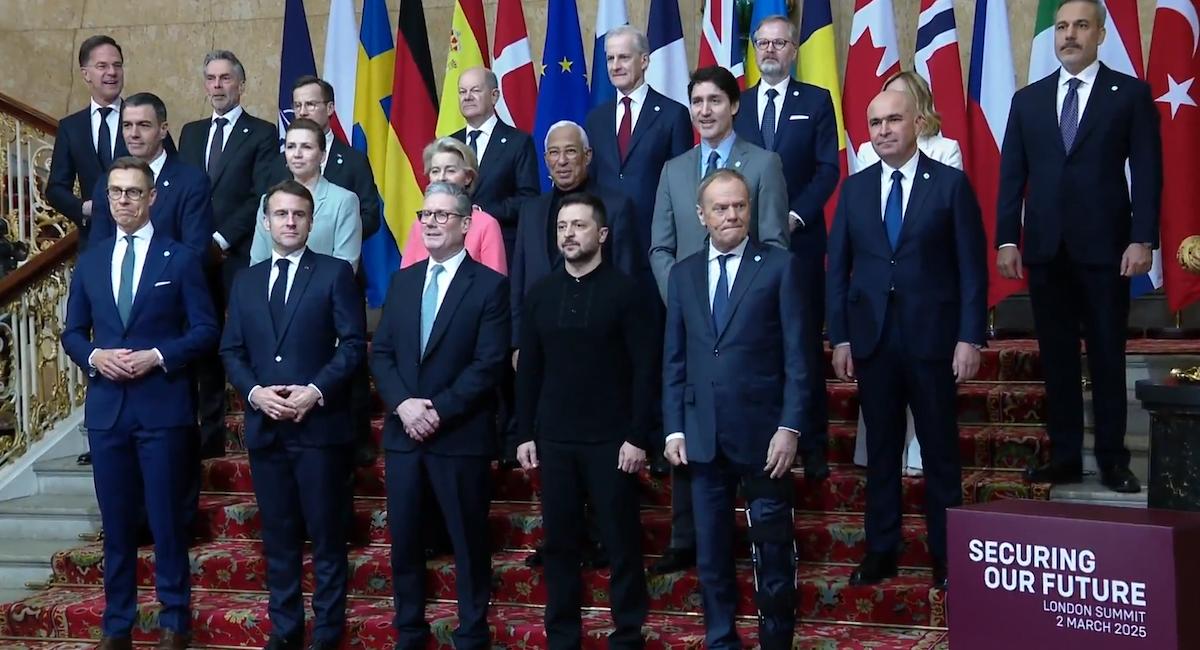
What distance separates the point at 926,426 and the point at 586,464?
986 millimetres

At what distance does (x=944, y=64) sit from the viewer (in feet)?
21.2

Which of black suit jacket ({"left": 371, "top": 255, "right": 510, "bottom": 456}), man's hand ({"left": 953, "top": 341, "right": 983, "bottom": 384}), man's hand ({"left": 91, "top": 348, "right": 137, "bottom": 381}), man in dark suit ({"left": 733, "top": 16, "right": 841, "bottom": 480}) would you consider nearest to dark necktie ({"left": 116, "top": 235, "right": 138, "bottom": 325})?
man's hand ({"left": 91, "top": 348, "right": 137, "bottom": 381})

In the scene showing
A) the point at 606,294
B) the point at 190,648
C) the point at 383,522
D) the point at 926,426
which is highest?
the point at 606,294

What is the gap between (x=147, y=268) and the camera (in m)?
4.73

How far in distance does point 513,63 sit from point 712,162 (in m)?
2.75

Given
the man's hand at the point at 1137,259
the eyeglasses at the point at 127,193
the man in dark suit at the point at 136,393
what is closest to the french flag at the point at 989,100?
the man's hand at the point at 1137,259

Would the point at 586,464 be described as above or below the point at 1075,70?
below

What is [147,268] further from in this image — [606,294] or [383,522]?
[606,294]

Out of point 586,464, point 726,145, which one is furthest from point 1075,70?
point 586,464

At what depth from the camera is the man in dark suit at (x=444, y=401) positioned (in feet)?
14.4

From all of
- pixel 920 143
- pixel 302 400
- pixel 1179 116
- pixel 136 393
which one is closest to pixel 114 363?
pixel 136 393

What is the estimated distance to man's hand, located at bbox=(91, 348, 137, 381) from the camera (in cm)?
461

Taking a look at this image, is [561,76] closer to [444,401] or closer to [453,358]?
[453,358]

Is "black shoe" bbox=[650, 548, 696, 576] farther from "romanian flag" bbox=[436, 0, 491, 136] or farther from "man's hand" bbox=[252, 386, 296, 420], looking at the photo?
"romanian flag" bbox=[436, 0, 491, 136]
